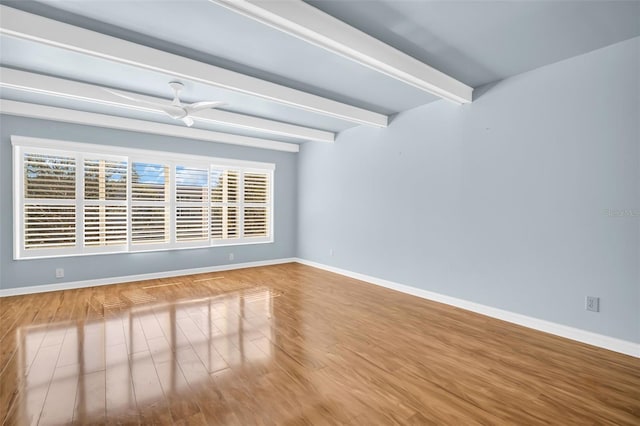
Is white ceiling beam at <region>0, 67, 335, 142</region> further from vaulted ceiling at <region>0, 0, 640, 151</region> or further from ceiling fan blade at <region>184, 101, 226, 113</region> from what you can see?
ceiling fan blade at <region>184, 101, 226, 113</region>

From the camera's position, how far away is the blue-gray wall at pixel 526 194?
2.72 meters

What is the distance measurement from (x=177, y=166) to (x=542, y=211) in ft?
18.9

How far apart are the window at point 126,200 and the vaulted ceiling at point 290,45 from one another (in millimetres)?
946

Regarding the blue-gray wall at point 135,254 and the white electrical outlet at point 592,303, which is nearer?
the white electrical outlet at point 592,303

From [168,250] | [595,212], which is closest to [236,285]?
[168,250]

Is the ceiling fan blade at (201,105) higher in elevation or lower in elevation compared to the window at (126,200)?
higher

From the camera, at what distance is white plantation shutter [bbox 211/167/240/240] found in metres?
6.17

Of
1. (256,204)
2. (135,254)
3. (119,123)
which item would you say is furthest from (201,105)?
(256,204)

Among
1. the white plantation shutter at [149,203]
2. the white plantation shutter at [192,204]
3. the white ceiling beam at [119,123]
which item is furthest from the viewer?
the white plantation shutter at [192,204]

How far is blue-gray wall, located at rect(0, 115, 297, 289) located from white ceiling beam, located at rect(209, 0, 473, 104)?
4101mm

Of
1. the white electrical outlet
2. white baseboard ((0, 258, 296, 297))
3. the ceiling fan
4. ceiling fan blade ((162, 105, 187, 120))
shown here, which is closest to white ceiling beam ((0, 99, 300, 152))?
the ceiling fan

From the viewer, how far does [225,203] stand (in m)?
6.30

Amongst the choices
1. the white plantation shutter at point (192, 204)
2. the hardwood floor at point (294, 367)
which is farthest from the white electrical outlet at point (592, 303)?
the white plantation shutter at point (192, 204)

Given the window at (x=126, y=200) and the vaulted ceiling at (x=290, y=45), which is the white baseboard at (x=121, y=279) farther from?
the vaulted ceiling at (x=290, y=45)
